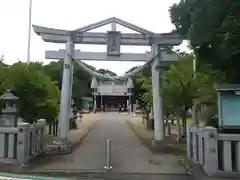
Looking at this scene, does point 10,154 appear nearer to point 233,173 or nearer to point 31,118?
point 31,118

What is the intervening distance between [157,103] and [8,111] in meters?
7.18

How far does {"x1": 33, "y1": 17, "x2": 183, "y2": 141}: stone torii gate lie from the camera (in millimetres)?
18453

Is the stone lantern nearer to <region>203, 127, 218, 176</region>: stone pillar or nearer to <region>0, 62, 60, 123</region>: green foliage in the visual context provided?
<region>0, 62, 60, 123</region>: green foliage

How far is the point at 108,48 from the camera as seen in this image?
737 inches

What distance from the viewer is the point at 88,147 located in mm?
18672

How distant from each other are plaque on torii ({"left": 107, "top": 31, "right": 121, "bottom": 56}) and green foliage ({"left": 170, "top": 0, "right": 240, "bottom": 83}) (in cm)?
625

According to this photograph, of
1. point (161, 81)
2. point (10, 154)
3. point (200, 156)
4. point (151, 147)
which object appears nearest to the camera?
point (200, 156)

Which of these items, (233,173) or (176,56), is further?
(176,56)

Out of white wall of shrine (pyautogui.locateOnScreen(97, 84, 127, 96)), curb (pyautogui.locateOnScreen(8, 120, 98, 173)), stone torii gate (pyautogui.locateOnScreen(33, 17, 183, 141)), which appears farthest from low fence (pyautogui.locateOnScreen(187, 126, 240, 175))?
white wall of shrine (pyautogui.locateOnScreen(97, 84, 127, 96))

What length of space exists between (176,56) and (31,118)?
25.1 ft

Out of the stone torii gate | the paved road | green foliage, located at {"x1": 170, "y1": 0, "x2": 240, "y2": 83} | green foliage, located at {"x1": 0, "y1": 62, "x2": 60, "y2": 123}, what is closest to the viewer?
green foliage, located at {"x1": 170, "y1": 0, "x2": 240, "y2": 83}

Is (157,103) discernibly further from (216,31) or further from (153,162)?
(216,31)

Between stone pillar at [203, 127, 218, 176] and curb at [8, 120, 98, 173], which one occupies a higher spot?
stone pillar at [203, 127, 218, 176]

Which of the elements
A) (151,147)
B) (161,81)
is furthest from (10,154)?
(161,81)
